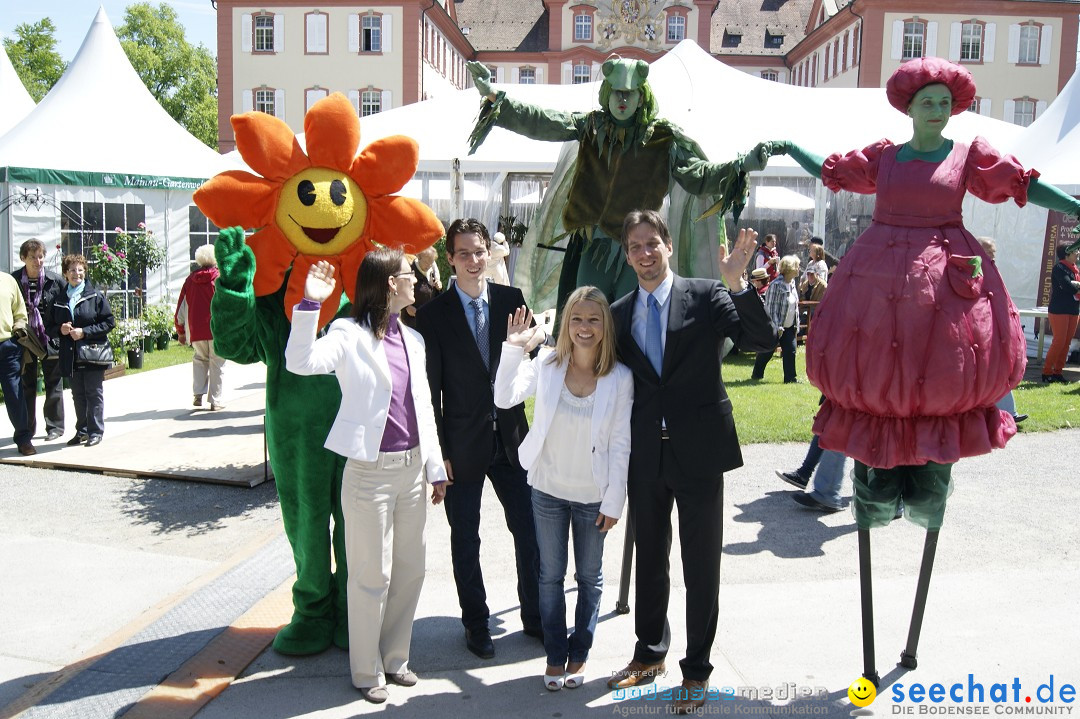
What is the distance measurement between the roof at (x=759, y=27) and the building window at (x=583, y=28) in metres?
8.77

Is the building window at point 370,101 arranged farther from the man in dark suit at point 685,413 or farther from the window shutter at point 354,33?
the man in dark suit at point 685,413

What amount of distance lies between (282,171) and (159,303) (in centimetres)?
1224

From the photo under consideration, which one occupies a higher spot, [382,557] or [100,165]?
[100,165]

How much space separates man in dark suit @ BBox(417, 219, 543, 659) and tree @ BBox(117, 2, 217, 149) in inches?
1974

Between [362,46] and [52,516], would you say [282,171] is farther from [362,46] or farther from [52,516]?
[362,46]

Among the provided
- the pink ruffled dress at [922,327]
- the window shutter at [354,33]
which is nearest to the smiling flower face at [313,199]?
the pink ruffled dress at [922,327]

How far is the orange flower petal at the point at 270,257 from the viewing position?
3.69m

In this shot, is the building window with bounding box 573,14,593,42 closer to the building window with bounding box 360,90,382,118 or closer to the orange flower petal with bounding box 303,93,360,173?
the building window with bounding box 360,90,382,118

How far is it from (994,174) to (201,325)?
7.40 m

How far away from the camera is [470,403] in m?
3.77

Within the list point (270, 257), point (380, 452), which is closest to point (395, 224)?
point (270, 257)

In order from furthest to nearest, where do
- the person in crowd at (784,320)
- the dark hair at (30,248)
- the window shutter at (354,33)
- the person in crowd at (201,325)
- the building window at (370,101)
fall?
the building window at (370,101), the window shutter at (354,33), the person in crowd at (784,320), the person in crowd at (201,325), the dark hair at (30,248)

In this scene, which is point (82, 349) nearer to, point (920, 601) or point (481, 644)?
point (481, 644)

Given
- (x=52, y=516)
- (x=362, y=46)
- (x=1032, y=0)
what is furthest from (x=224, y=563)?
(x=1032, y=0)
